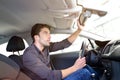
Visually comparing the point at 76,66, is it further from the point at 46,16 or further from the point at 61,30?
the point at 61,30

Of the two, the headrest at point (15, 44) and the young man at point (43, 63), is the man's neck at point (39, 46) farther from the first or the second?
the headrest at point (15, 44)

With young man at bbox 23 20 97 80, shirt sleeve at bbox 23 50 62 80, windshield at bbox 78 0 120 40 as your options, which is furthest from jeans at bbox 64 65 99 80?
windshield at bbox 78 0 120 40

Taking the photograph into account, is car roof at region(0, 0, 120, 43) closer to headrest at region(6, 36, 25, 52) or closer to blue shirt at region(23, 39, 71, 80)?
headrest at region(6, 36, 25, 52)

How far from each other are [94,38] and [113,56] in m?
1.38

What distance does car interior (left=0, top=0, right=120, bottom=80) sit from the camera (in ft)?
6.39

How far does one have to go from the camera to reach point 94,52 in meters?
2.47

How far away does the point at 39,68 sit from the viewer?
96.3 inches

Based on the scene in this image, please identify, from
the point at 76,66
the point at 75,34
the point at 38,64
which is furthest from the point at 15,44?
the point at 76,66

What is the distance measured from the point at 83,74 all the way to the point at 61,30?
47.5 inches

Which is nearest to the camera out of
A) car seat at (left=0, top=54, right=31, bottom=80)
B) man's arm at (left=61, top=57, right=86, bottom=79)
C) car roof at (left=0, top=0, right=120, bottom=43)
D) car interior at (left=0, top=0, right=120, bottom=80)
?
car seat at (left=0, top=54, right=31, bottom=80)

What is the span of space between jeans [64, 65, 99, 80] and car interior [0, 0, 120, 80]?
8cm

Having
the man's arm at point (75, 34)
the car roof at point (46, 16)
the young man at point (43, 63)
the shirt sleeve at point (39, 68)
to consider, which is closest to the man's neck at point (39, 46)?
the young man at point (43, 63)

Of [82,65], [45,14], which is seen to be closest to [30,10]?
[45,14]

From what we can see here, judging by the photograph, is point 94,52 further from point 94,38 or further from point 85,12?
point 94,38
